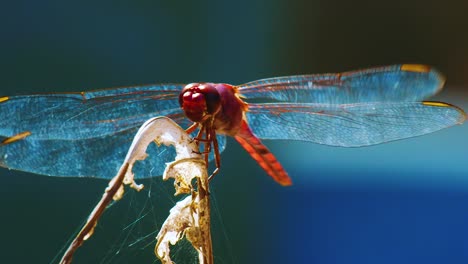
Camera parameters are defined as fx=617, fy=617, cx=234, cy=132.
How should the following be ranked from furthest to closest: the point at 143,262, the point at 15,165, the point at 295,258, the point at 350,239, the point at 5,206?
the point at 295,258
the point at 350,239
the point at 5,206
the point at 143,262
the point at 15,165

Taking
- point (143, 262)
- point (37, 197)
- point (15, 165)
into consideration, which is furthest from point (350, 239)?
point (15, 165)

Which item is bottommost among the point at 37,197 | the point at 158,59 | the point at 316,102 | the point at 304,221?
the point at 304,221

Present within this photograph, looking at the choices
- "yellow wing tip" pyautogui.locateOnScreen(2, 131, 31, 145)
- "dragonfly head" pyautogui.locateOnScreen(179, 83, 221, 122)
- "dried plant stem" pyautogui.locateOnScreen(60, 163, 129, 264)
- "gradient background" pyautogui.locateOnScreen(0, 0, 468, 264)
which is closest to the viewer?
"dried plant stem" pyautogui.locateOnScreen(60, 163, 129, 264)

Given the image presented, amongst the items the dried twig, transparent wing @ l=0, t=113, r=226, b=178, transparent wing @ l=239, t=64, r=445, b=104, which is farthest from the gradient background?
the dried twig

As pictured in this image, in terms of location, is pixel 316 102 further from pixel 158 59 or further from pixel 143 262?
pixel 158 59

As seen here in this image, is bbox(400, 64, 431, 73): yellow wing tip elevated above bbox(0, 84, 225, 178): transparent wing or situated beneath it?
situated beneath

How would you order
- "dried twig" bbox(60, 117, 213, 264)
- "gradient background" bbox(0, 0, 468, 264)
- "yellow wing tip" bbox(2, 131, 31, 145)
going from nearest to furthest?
"dried twig" bbox(60, 117, 213, 264), "yellow wing tip" bbox(2, 131, 31, 145), "gradient background" bbox(0, 0, 468, 264)

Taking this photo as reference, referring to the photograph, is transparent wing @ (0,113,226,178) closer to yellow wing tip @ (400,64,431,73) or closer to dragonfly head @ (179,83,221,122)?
dragonfly head @ (179,83,221,122)

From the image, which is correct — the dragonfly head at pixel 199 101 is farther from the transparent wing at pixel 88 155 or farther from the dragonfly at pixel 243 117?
the transparent wing at pixel 88 155
